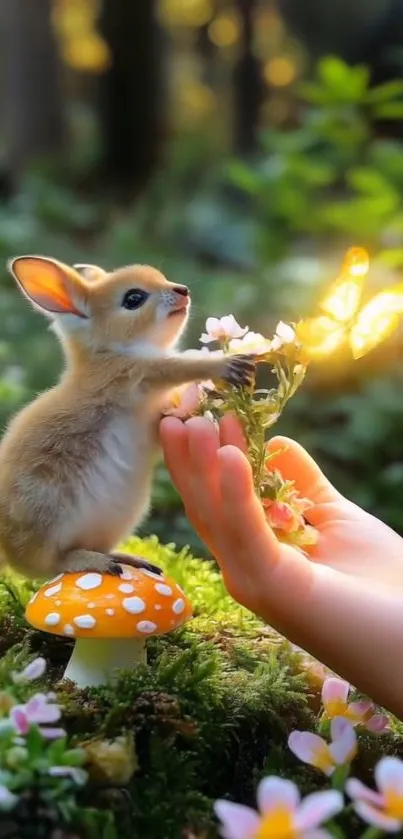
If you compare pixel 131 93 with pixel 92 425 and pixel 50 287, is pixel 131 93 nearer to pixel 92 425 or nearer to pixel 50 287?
pixel 50 287

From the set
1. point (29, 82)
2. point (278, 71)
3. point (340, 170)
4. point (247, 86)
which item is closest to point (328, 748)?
point (340, 170)

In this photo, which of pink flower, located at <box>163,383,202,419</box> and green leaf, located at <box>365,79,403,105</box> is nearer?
pink flower, located at <box>163,383,202,419</box>

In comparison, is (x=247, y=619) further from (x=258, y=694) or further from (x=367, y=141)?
(x=367, y=141)

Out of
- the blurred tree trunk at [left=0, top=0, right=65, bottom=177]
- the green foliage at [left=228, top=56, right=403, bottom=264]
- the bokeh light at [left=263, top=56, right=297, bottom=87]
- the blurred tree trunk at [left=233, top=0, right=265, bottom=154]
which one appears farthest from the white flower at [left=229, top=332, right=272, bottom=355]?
the bokeh light at [left=263, top=56, right=297, bottom=87]

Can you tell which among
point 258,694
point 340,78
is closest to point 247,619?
point 258,694

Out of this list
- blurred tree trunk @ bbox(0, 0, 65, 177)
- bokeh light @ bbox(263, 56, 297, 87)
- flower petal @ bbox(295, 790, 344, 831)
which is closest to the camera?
flower petal @ bbox(295, 790, 344, 831)

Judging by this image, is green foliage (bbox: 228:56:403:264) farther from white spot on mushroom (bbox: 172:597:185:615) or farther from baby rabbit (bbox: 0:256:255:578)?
white spot on mushroom (bbox: 172:597:185:615)

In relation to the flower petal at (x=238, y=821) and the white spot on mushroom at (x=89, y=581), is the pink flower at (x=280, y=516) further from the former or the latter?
the flower petal at (x=238, y=821)
